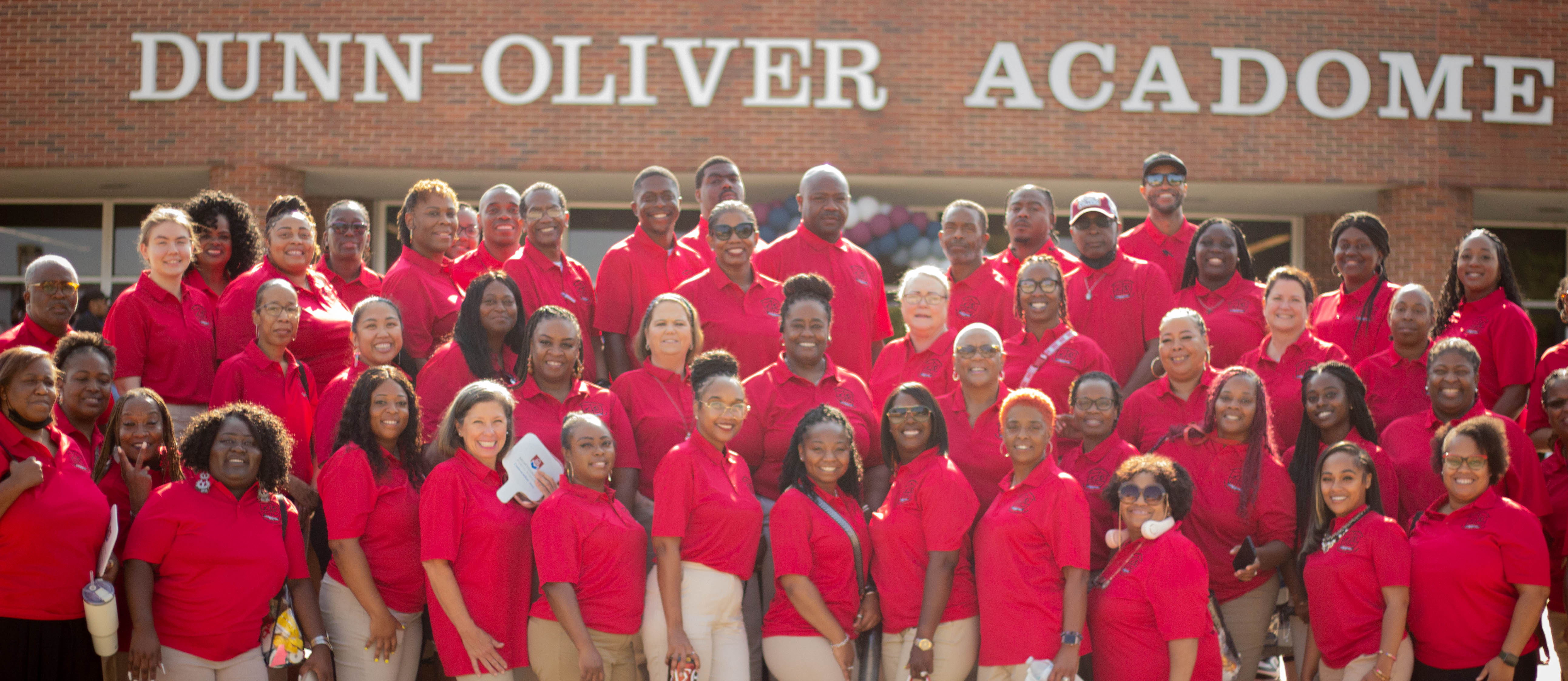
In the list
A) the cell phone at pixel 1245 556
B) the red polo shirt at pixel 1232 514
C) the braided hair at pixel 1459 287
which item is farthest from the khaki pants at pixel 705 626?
the braided hair at pixel 1459 287

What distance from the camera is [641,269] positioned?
6.43m

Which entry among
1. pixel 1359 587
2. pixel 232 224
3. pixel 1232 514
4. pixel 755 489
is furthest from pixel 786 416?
pixel 232 224

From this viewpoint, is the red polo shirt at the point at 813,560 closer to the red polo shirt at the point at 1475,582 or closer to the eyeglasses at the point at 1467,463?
the red polo shirt at the point at 1475,582

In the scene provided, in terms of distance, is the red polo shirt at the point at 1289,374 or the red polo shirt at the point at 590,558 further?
the red polo shirt at the point at 1289,374

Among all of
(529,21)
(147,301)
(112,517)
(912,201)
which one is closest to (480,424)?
(112,517)

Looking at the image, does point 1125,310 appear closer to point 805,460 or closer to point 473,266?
point 805,460

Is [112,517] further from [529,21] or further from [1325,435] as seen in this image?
[529,21]

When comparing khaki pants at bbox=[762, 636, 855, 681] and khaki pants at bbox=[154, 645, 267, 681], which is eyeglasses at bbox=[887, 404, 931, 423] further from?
khaki pants at bbox=[154, 645, 267, 681]

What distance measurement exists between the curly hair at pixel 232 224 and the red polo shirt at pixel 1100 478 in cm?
424

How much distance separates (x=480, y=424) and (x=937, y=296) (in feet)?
7.32

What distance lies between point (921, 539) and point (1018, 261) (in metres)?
2.59

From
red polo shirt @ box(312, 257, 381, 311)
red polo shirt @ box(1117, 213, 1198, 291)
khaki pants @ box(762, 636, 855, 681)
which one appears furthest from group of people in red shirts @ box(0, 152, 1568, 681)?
red polo shirt @ box(1117, 213, 1198, 291)

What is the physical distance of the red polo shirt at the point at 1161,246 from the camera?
696 cm

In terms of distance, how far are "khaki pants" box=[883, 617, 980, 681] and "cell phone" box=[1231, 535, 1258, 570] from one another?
115 centimetres
